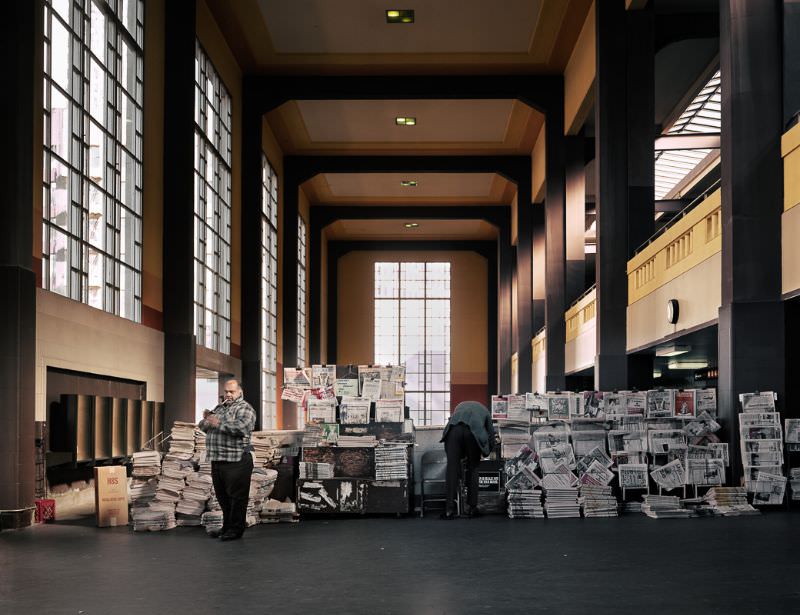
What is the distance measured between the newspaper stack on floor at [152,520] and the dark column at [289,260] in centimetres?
1898

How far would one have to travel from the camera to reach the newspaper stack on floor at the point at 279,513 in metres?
12.5

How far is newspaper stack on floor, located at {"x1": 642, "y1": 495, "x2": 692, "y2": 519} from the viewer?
12.2 m

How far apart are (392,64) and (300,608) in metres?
18.7

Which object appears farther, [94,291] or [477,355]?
[477,355]

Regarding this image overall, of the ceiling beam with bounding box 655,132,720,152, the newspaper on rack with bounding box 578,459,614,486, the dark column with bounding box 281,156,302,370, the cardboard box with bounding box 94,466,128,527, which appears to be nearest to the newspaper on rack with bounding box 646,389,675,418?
the newspaper on rack with bounding box 578,459,614,486

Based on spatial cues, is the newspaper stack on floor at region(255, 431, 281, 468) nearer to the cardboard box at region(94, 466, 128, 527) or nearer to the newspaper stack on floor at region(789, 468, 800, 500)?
the cardboard box at region(94, 466, 128, 527)

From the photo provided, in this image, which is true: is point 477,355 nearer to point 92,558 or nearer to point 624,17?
point 624,17

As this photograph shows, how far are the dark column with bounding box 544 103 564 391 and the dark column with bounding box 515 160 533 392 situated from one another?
188 inches

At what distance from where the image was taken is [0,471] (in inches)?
449

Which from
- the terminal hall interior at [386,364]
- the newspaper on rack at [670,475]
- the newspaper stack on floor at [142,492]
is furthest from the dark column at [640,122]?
the newspaper stack on floor at [142,492]

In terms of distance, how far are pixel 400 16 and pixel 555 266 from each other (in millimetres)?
8147

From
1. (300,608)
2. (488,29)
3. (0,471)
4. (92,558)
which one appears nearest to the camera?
(300,608)

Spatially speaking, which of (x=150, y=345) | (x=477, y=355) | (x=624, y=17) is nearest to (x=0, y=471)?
(x=150, y=345)

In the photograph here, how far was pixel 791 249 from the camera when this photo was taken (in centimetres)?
1227
